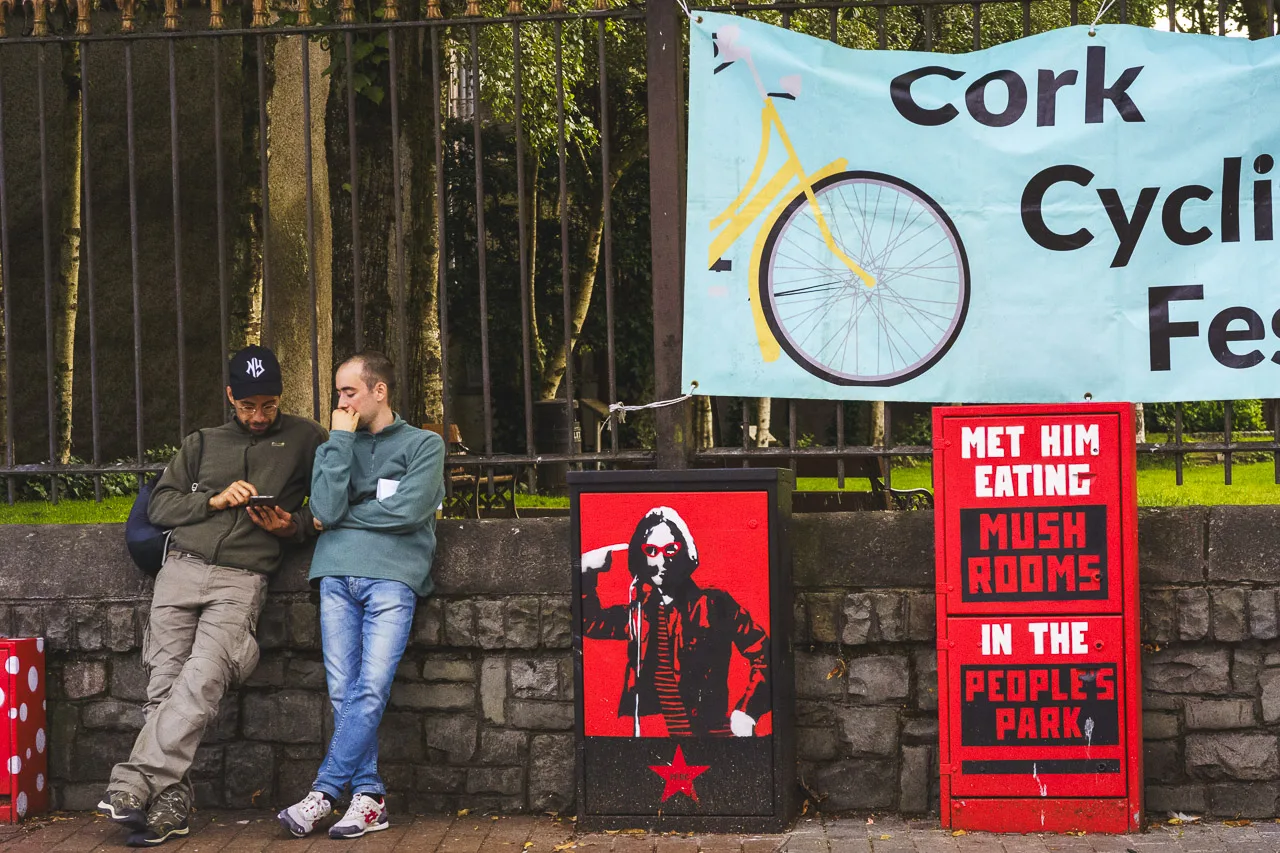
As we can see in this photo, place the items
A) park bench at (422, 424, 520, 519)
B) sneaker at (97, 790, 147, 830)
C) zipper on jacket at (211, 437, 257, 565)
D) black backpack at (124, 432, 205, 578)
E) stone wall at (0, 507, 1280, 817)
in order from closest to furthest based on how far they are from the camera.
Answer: sneaker at (97, 790, 147, 830) < stone wall at (0, 507, 1280, 817) < zipper on jacket at (211, 437, 257, 565) < black backpack at (124, 432, 205, 578) < park bench at (422, 424, 520, 519)

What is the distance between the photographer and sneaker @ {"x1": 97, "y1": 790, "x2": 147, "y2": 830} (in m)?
4.88

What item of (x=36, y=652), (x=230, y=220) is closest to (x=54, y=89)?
(x=230, y=220)

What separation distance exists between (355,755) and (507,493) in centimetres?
685

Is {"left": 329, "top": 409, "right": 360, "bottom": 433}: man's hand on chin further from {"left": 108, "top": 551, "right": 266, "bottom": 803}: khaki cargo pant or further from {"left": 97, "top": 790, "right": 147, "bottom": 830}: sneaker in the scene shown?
{"left": 97, "top": 790, "right": 147, "bottom": 830}: sneaker

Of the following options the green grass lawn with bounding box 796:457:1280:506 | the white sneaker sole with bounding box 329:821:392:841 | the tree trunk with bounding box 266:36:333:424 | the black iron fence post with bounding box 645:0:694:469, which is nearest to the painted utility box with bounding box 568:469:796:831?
the black iron fence post with bounding box 645:0:694:469

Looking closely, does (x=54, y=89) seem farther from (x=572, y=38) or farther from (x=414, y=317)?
(x=414, y=317)

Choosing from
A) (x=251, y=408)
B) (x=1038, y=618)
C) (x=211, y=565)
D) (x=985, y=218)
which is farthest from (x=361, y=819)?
(x=985, y=218)

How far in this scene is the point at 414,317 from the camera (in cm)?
985

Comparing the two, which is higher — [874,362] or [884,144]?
[884,144]

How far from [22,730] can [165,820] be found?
78 cm

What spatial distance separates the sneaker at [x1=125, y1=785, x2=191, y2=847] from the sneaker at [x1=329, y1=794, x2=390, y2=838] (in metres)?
0.54

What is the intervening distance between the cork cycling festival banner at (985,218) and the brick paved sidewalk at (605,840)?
1588 mm

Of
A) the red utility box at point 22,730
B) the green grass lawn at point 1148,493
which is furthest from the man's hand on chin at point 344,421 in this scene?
the green grass lawn at point 1148,493

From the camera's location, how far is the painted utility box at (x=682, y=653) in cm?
493
